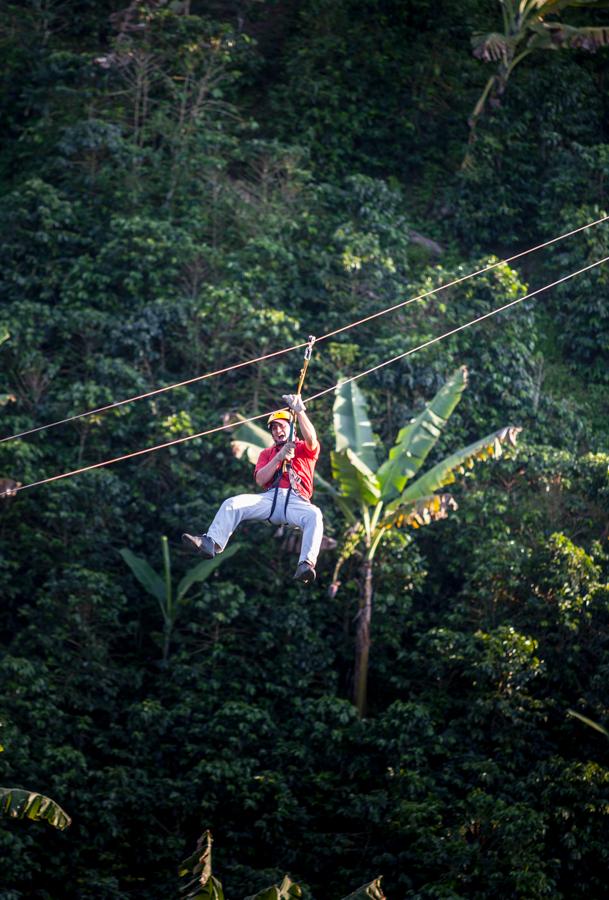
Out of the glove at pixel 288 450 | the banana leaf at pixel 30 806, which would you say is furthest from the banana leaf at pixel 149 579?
the glove at pixel 288 450

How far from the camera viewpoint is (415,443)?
14.3 meters

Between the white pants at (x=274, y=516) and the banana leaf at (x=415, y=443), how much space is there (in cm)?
343

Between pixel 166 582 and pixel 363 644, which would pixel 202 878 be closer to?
pixel 363 644

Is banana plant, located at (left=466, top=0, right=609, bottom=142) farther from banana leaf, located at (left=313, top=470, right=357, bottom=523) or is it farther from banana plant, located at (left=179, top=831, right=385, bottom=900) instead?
banana plant, located at (left=179, top=831, right=385, bottom=900)

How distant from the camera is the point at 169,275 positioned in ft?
56.2

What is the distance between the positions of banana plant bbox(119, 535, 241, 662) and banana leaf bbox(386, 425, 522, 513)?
1816 millimetres

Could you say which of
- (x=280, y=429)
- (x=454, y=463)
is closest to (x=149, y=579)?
(x=454, y=463)

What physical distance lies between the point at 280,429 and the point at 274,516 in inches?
23.7

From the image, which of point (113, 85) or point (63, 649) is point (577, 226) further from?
point (63, 649)

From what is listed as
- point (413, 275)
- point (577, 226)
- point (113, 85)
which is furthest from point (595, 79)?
point (113, 85)

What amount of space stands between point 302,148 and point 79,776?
28.2ft

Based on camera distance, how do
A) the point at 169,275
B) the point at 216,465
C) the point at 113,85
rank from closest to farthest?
the point at 216,465 < the point at 169,275 < the point at 113,85

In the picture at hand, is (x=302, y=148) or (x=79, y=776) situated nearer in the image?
(x=79, y=776)

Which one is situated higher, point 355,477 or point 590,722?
point 355,477
